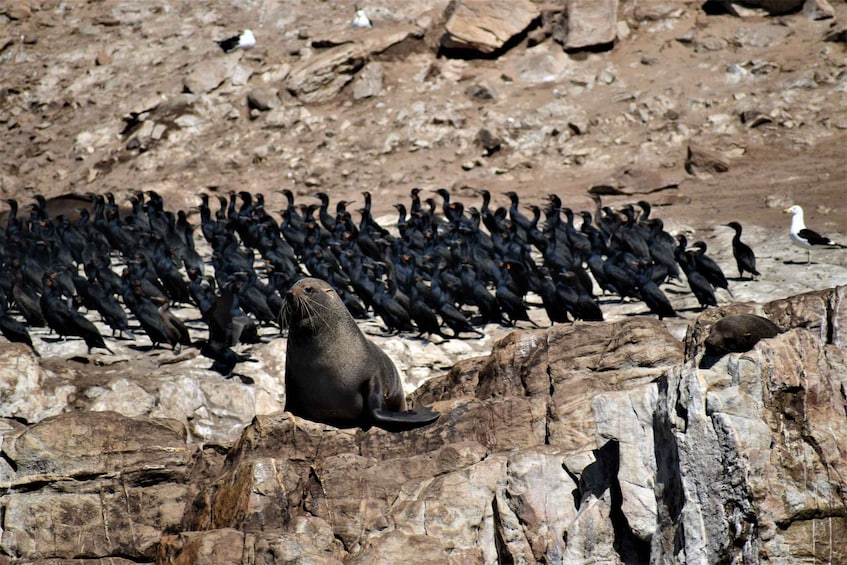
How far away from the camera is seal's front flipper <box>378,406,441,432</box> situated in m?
8.59

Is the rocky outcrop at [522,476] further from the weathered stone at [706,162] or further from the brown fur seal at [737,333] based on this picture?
the weathered stone at [706,162]

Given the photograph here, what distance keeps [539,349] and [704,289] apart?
6.62 m

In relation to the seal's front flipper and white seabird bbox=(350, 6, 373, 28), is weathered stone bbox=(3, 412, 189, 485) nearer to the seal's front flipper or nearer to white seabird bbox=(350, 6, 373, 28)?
the seal's front flipper

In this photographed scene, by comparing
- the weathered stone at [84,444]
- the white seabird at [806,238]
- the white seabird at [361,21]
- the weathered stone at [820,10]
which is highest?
the weathered stone at [84,444]

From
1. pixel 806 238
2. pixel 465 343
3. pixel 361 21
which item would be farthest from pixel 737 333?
pixel 361 21

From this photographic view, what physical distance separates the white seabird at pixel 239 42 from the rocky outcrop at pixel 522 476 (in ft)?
70.1

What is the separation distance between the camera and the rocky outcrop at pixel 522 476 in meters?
7.16

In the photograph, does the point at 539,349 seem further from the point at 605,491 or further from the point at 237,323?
the point at 237,323

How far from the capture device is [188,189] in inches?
1049

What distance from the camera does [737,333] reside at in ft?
25.5

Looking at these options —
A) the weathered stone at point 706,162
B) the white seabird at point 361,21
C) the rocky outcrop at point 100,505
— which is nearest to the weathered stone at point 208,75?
the white seabird at point 361,21

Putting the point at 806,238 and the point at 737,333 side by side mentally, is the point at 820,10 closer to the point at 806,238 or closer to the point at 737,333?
the point at 806,238

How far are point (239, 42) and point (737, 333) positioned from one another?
24200 millimetres

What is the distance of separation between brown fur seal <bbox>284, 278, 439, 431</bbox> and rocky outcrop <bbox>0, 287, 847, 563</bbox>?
0.92 feet
